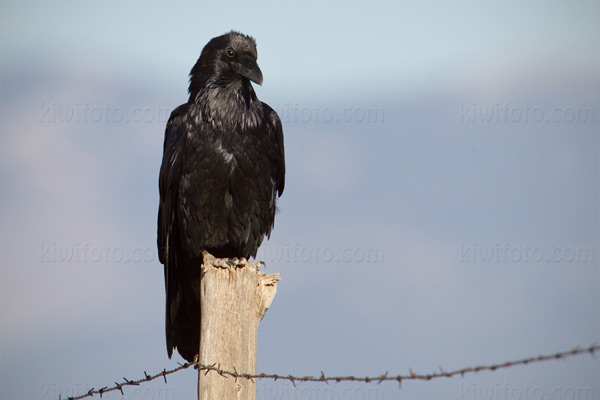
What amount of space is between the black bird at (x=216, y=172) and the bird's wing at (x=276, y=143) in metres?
0.01

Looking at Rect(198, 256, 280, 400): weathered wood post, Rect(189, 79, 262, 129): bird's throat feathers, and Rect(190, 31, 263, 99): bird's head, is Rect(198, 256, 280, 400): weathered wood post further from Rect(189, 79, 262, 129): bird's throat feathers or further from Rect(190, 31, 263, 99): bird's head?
Rect(190, 31, 263, 99): bird's head

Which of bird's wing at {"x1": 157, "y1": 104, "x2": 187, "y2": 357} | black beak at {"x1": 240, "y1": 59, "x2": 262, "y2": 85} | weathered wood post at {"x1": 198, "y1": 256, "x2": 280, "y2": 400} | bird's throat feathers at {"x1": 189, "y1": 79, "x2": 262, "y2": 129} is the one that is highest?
black beak at {"x1": 240, "y1": 59, "x2": 262, "y2": 85}

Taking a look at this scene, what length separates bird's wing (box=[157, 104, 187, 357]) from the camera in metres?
6.41

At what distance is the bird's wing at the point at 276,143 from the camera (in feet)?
22.0

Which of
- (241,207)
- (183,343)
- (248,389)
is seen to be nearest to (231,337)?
(248,389)

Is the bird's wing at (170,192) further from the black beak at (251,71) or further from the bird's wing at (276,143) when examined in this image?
the bird's wing at (276,143)

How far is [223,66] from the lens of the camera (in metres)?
6.73

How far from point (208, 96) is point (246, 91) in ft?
1.29

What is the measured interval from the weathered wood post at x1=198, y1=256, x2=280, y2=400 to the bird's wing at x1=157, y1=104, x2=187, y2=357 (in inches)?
101

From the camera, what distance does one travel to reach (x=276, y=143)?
6.75m

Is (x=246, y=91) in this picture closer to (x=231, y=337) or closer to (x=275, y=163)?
(x=275, y=163)

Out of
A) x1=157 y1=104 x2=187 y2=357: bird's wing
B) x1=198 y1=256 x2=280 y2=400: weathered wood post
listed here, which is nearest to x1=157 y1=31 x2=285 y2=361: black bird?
x1=157 y1=104 x2=187 y2=357: bird's wing

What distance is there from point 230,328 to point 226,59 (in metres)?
3.64

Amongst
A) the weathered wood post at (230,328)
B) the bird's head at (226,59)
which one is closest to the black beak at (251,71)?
the bird's head at (226,59)
